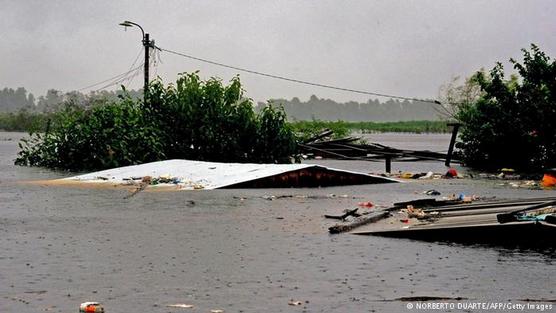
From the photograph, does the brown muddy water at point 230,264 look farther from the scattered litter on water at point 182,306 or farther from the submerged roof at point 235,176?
the submerged roof at point 235,176

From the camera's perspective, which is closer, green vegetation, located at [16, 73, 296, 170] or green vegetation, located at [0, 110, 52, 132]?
green vegetation, located at [16, 73, 296, 170]

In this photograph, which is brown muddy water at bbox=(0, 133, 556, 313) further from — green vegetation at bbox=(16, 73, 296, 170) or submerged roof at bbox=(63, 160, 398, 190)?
green vegetation at bbox=(16, 73, 296, 170)

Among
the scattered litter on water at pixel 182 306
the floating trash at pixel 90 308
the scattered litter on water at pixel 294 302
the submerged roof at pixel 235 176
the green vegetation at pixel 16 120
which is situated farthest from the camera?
the green vegetation at pixel 16 120

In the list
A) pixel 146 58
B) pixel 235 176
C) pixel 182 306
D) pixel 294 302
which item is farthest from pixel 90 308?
pixel 146 58

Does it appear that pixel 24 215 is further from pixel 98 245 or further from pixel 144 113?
pixel 144 113

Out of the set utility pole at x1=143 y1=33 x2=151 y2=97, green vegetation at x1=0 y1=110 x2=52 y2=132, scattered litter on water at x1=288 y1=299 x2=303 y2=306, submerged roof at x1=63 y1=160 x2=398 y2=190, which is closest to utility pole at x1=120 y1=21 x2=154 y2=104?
utility pole at x1=143 y1=33 x2=151 y2=97

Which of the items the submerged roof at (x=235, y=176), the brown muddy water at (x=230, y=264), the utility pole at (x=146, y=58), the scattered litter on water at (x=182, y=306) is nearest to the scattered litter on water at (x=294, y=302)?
the brown muddy water at (x=230, y=264)

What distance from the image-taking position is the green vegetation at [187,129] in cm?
3133

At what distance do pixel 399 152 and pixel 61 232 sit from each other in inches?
1149

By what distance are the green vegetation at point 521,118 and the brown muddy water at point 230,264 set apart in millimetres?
18393

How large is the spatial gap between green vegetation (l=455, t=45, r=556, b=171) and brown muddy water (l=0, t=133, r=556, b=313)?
1839 centimetres

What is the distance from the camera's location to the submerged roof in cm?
2244

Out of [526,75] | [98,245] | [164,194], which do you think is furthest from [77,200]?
[526,75]

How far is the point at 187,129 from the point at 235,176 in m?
9.45
